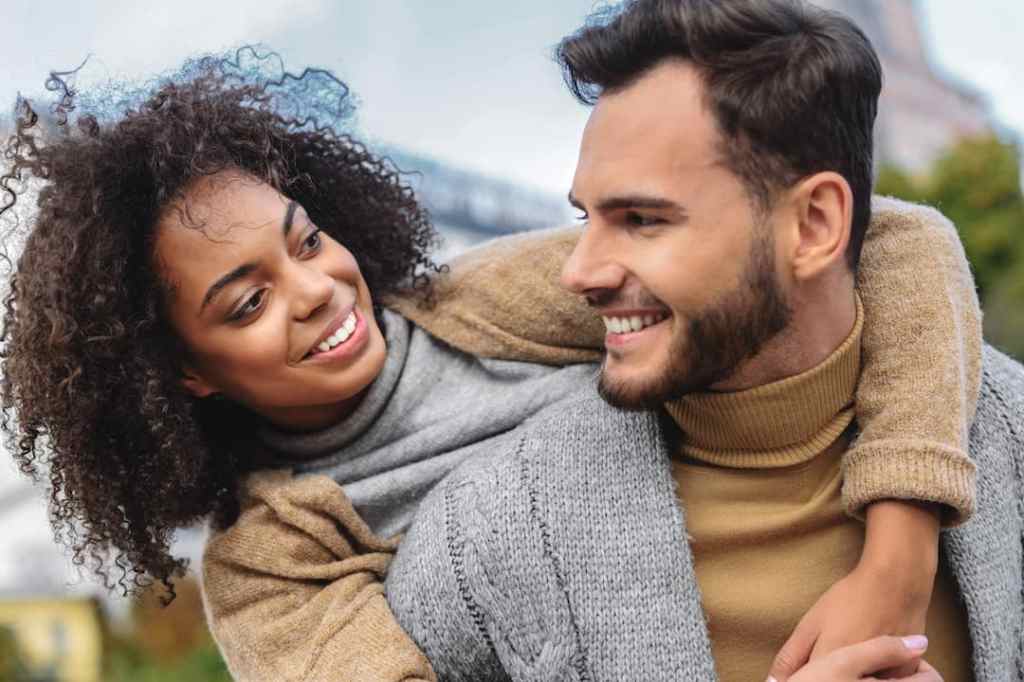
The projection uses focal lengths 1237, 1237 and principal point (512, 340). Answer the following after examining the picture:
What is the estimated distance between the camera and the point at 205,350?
2.34 metres

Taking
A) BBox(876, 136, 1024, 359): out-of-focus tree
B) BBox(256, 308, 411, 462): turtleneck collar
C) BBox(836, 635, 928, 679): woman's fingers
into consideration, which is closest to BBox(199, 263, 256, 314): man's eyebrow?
BBox(256, 308, 411, 462): turtleneck collar

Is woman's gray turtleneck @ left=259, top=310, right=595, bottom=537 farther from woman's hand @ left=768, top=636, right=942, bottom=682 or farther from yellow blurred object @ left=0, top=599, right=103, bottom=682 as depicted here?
yellow blurred object @ left=0, top=599, right=103, bottom=682

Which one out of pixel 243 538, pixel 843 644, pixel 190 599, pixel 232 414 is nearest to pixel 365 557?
pixel 243 538

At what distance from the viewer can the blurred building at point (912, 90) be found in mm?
35906

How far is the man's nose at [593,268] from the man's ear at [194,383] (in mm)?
810

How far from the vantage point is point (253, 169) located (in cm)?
→ 237

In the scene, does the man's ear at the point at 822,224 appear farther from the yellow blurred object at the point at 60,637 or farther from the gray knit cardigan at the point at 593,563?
the yellow blurred object at the point at 60,637

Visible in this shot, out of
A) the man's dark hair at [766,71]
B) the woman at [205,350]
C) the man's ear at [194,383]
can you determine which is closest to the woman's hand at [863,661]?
the woman at [205,350]

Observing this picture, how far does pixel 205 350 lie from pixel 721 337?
982mm

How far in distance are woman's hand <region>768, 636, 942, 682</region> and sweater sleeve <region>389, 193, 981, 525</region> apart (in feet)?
0.71

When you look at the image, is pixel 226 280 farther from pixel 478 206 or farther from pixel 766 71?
pixel 478 206

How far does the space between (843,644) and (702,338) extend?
529 millimetres

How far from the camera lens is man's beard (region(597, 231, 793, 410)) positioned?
6.53 feet

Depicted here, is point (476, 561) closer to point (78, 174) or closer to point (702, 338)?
point (702, 338)
